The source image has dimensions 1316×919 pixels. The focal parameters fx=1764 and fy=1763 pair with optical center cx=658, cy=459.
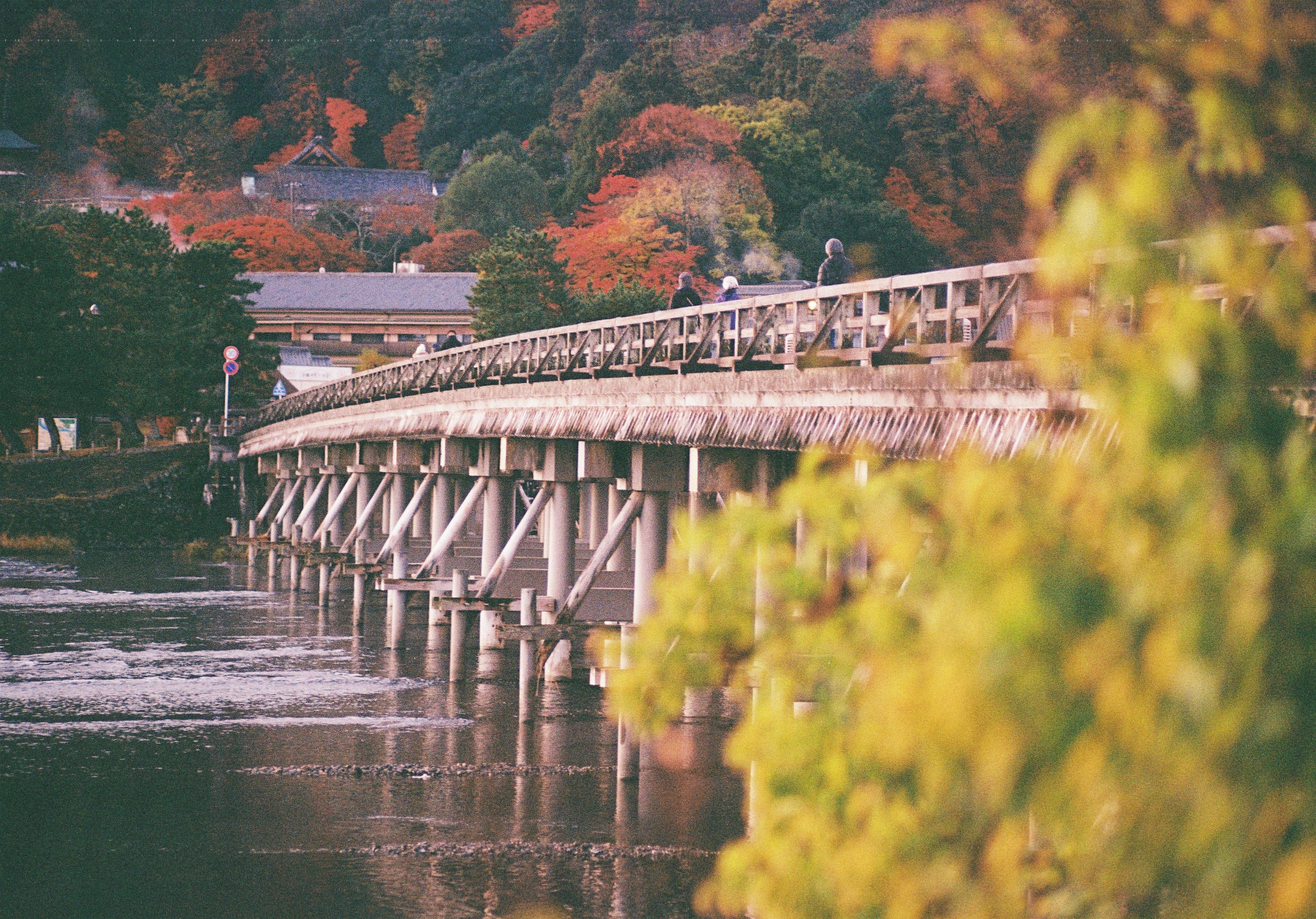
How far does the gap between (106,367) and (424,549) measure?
64.9 ft

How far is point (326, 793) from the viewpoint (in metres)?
16.8

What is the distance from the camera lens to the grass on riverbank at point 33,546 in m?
48.8

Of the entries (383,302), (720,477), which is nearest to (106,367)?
(383,302)

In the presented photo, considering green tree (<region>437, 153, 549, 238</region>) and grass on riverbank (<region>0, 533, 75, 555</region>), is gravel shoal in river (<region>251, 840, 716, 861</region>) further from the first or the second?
green tree (<region>437, 153, 549, 238</region>)

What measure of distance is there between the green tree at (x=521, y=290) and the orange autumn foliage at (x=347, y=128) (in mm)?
50204

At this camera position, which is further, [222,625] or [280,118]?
[280,118]

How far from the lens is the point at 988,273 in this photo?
10.7 meters

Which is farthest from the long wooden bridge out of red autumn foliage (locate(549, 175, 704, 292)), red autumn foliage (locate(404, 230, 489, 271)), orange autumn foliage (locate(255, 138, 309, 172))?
orange autumn foliage (locate(255, 138, 309, 172))

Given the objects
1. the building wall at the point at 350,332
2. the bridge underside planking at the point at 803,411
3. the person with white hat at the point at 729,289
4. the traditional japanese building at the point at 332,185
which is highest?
the traditional japanese building at the point at 332,185

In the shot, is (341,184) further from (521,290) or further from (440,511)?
(440,511)

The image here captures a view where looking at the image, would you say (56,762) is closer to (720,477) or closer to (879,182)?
(720,477)

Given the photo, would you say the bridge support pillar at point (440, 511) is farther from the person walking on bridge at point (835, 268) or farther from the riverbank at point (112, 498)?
the riverbank at point (112, 498)

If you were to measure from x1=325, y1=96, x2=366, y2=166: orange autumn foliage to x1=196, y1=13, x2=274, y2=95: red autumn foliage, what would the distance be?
22.2 feet

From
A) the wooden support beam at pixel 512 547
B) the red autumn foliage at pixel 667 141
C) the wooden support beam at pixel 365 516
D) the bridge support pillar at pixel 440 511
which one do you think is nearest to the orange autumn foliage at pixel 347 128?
the red autumn foliage at pixel 667 141
